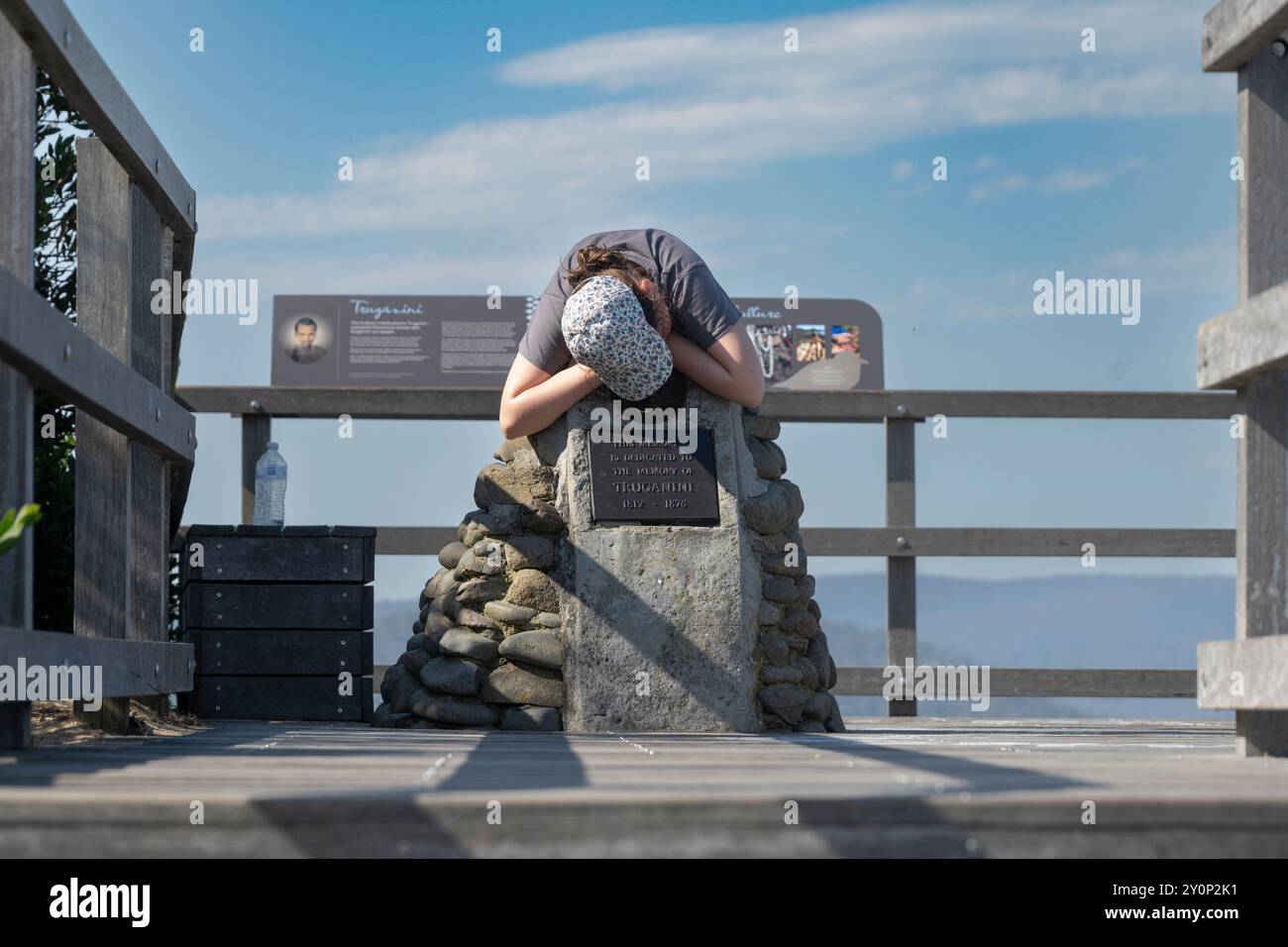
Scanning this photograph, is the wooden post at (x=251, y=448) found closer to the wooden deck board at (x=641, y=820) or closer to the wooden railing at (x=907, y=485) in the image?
the wooden railing at (x=907, y=485)

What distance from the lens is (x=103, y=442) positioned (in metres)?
4.40

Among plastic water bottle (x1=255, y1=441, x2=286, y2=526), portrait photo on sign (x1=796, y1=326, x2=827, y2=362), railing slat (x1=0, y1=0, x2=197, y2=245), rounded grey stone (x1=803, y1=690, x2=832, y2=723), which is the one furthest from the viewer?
portrait photo on sign (x1=796, y1=326, x2=827, y2=362)

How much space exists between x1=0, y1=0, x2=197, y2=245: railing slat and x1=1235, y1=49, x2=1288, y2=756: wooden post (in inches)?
100

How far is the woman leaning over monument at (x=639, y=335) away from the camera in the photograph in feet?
18.6

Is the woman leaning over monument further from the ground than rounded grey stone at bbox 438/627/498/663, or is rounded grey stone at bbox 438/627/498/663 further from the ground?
the woman leaning over monument

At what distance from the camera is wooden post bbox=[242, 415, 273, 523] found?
773 centimetres

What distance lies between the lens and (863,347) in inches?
330

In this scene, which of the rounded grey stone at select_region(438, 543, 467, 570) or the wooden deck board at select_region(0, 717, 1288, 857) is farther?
the rounded grey stone at select_region(438, 543, 467, 570)

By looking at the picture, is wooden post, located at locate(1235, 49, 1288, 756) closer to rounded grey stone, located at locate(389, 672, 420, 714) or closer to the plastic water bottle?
rounded grey stone, located at locate(389, 672, 420, 714)

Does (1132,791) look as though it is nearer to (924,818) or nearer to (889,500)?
(924,818)

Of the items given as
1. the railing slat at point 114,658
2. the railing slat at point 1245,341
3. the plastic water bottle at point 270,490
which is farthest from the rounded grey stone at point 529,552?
the railing slat at point 1245,341

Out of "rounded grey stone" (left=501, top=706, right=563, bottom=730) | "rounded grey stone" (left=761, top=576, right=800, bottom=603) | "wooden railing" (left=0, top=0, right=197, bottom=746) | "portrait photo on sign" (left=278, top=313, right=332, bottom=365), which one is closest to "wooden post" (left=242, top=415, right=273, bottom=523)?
"portrait photo on sign" (left=278, top=313, right=332, bottom=365)
